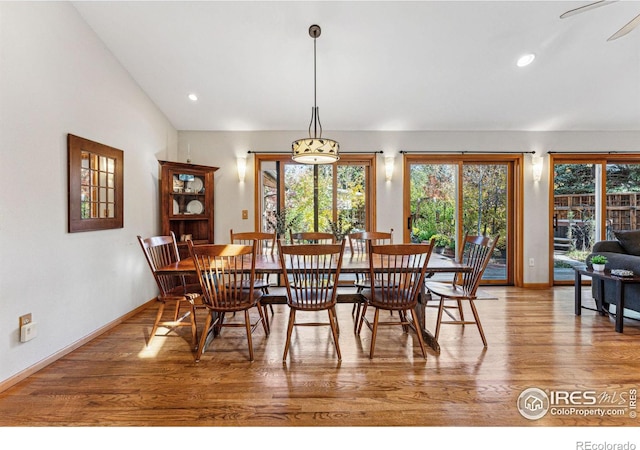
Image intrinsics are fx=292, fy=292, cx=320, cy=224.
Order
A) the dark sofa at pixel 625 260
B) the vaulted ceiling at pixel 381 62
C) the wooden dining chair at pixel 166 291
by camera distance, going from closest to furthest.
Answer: the wooden dining chair at pixel 166 291
the vaulted ceiling at pixel 381 62
the dark sofa at pixel 625 260

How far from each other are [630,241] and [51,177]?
579 cm

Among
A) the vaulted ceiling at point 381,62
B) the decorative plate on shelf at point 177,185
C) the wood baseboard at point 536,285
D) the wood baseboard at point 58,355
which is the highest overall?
the vaulted ceiling at point 381,62

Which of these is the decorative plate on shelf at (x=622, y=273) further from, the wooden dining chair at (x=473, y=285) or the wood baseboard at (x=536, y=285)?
the wood baseboard at (x=536, y=285)

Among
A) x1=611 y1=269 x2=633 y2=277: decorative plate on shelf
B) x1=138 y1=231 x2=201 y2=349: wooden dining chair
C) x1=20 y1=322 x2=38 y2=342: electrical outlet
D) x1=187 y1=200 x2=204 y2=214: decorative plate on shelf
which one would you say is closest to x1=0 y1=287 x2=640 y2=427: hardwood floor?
x1=138 y1=231 x2=201 y2=349: wooden dining chair

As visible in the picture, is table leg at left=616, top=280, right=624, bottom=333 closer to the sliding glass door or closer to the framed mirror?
the sliding glass door

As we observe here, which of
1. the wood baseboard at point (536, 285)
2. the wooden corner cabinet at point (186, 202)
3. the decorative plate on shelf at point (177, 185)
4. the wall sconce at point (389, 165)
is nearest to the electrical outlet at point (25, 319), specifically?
the wooden corner cabinet at point (186, 202)

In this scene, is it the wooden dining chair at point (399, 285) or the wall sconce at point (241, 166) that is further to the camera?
the wall sconce at point (241, 166)

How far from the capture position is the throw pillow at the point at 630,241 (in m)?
3.32

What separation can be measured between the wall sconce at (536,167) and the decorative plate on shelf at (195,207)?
4843 millimetres

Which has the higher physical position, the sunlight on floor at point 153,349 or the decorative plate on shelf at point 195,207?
the decorative plate on shelf at point 195,207

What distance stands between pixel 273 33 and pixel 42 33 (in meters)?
1.75

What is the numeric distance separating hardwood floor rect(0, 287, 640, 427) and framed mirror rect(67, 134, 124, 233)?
1.10 meters

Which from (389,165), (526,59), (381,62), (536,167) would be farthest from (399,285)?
(536,167)

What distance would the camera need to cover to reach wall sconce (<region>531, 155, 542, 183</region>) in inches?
169
